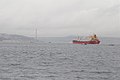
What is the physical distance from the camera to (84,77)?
55.6 meters

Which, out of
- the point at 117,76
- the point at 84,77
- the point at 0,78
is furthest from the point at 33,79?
the point at 117,76

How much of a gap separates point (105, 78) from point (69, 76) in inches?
243

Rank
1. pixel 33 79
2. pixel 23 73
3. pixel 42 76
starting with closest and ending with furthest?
1. pixel 33 79
2. pixel 42 76
3. pixel 23 73

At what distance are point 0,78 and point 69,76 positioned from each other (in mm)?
11648

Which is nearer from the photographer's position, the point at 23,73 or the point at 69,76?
the point at 69,76

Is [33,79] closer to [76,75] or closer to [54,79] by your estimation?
[54,79]

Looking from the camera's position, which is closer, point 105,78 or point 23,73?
point 105,78

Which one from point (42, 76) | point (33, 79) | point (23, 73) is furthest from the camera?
point (23, 73)

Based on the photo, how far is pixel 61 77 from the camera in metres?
54.9

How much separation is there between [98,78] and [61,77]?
20.3 feet

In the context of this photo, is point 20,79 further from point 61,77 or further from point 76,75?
point 76,75

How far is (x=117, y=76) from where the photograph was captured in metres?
55.9

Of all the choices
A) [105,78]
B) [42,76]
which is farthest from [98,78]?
[42,76]

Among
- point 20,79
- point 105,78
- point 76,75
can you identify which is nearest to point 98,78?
point 105,78
